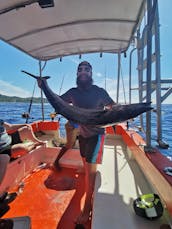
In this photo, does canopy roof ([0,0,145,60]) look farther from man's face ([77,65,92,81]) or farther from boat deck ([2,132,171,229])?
boat deck ([2,132,171,229])

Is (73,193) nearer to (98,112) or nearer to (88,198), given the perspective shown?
(88,198)

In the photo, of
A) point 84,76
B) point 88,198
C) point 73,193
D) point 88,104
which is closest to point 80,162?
point 73,193

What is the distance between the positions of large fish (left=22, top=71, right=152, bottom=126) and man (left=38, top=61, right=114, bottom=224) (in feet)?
0.95

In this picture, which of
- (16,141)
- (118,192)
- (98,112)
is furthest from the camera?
(16,141)

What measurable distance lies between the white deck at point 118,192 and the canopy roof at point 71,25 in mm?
1863

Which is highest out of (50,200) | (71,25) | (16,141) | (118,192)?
(71,25)

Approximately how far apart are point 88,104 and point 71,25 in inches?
52.8

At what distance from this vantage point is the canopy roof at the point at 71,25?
64.3 inches

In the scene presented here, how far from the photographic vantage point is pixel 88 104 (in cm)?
131

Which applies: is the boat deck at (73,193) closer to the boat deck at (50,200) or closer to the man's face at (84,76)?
the boat deck at (50,200)

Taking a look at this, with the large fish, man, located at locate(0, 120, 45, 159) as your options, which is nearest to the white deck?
the large fish

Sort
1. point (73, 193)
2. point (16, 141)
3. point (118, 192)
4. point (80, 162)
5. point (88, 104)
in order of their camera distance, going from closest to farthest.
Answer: point (88, 104) < point (118, 192) < point (73, 193) < point (16, 141) < point (80, 162)

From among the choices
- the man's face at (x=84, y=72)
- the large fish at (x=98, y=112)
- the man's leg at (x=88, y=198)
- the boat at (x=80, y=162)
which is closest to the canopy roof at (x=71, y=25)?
the boat at (x=80, y=162)

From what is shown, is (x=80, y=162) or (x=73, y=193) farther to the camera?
(x=80, y=162)
